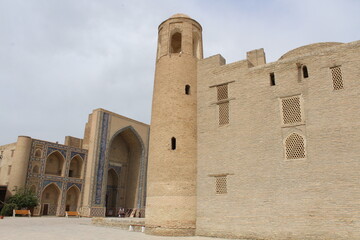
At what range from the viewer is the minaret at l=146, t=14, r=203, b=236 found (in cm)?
1220

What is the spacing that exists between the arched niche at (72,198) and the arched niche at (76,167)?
1.19 m

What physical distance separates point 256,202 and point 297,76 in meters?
4.77

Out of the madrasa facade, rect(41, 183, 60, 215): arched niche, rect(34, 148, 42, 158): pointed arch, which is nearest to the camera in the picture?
the madrasa facade

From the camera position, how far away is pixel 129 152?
96.7 feet

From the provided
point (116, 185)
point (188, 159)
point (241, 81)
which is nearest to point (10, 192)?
point (116, 185)

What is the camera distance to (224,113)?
12.7 meters

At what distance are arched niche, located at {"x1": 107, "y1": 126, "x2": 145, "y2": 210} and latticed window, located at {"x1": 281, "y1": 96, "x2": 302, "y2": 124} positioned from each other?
17974 millimetres

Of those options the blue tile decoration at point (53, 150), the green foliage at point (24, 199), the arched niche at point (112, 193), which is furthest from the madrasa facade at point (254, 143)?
the arched niche at point (112, 193)

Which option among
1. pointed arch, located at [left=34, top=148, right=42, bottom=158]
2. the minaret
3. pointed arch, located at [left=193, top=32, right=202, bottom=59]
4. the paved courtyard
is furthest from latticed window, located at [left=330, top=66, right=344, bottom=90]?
pointed arch, located at [left=34, top=148, right=42, bottom=158]

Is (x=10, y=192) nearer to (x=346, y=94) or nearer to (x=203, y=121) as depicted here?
(x=203, y=121)

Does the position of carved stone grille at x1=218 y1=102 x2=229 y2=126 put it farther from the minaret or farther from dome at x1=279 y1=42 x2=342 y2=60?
dome at x1=279 y1=42 x2=342 y2=60

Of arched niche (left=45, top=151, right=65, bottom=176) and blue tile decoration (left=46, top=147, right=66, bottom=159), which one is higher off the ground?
blue tile decoration (left=46, top=147, right=66, bottom=159)

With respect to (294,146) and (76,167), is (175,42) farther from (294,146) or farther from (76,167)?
(76,167)

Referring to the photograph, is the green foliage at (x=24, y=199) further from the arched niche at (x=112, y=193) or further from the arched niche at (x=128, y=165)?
the arched niche at (x=128, y=165)
